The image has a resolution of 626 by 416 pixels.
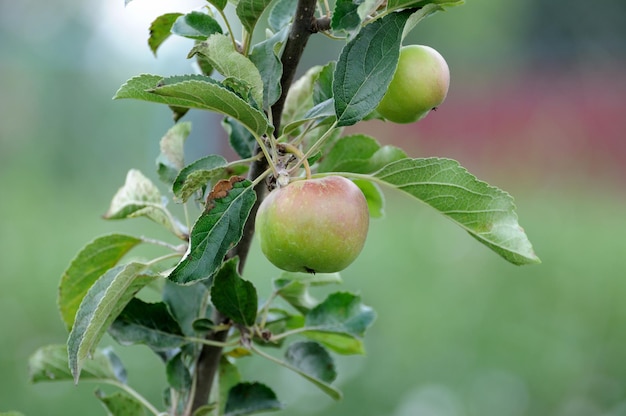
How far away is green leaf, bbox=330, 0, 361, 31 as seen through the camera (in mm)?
498

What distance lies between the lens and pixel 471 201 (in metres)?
0.55

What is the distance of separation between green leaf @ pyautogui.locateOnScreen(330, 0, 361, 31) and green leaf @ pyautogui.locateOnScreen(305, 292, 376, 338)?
0.29 metres

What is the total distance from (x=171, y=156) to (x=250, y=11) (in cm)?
19

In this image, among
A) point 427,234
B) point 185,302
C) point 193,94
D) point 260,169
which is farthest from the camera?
point 427,234

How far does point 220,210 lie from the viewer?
53 cm

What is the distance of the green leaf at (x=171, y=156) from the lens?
0.71 m

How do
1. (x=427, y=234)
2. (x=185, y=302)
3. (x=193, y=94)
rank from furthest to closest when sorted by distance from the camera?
(x=427, y=234) → (x=185, y=302) → (x=193, y=94)

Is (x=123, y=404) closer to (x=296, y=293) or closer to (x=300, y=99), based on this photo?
(x=296, y=293)

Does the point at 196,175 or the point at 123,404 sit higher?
the point at 196,175

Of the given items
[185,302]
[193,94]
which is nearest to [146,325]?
[185,302]

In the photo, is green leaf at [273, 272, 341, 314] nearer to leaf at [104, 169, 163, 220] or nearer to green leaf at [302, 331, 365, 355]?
green leaf at [302, 331, 365, 355]

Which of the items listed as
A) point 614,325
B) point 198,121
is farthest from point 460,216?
point 198,121

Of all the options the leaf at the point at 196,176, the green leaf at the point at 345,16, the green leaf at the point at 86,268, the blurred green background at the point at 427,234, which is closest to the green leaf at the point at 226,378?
the green leaf at the point at 86,268

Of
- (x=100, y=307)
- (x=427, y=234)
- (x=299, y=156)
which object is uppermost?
(x=299, y=156)
